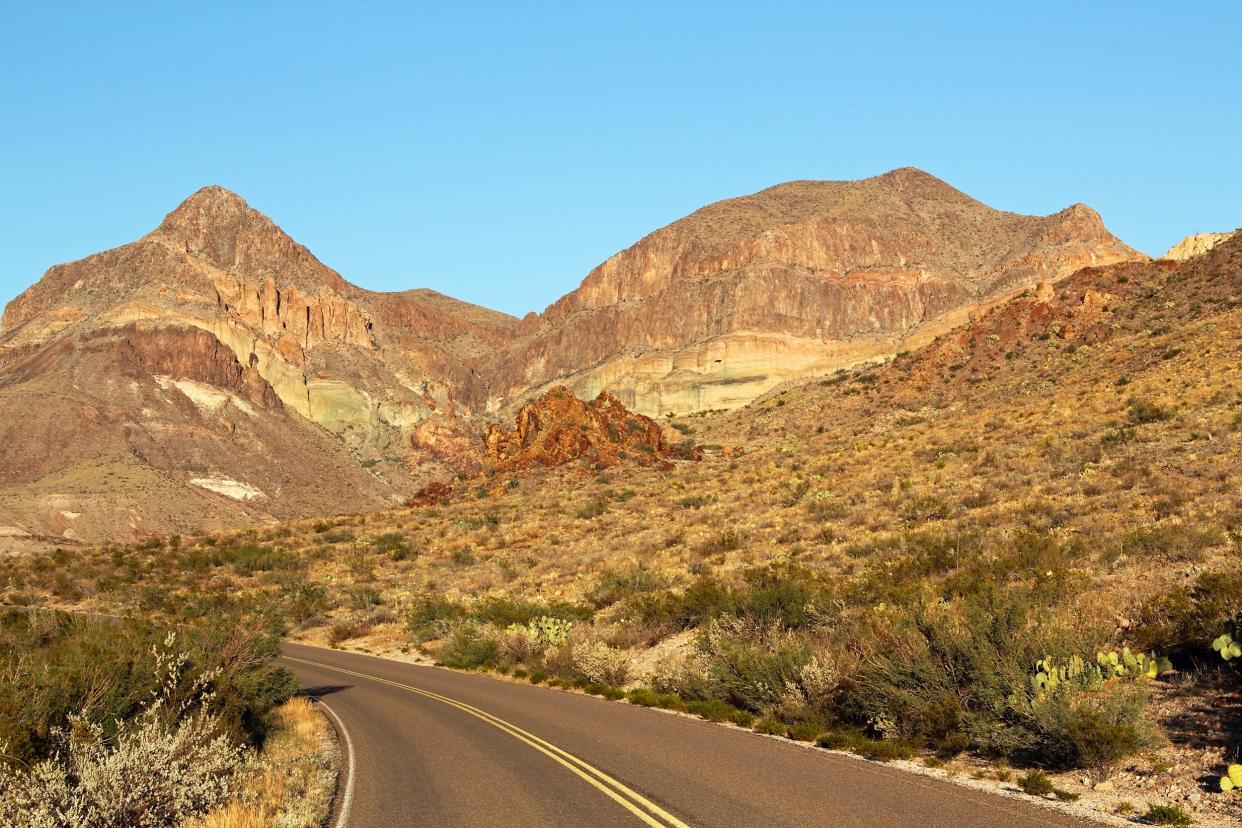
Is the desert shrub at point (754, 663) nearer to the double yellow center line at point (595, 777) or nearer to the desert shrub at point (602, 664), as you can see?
the desert shrub at point (602, 664)

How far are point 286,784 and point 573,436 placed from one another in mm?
51613

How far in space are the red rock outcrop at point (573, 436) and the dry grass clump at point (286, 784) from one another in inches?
1722

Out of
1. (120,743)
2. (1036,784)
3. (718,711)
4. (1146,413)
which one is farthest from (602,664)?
(1146,413)

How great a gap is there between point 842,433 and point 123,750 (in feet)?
161

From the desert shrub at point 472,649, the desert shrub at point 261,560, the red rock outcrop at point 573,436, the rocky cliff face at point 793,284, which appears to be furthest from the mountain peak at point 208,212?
the desert shrub at point 472,649

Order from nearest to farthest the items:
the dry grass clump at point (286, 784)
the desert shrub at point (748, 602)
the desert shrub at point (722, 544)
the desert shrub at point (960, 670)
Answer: the dry grass clump at point (286, 784)
the desert shrub at point (960, 670)
the desert shrub at point (748, 602)
the desert shrub at point (722, 544)

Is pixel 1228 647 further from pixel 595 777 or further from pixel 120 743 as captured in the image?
pixel 120 743

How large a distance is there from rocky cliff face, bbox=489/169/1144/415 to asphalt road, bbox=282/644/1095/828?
115m

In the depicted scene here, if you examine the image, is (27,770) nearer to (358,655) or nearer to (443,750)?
(443,750)

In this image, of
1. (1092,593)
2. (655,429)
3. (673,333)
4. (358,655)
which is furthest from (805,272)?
(1092,593)

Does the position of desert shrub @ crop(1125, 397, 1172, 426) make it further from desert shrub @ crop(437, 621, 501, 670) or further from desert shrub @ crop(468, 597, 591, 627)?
desert shrub @ crop(437, 621, 501, 670)

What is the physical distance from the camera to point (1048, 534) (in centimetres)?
1953

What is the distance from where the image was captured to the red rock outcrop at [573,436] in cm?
6138

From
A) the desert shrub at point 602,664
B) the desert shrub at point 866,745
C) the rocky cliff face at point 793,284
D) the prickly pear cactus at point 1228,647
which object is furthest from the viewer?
the rocky cliff face at point 793,284
